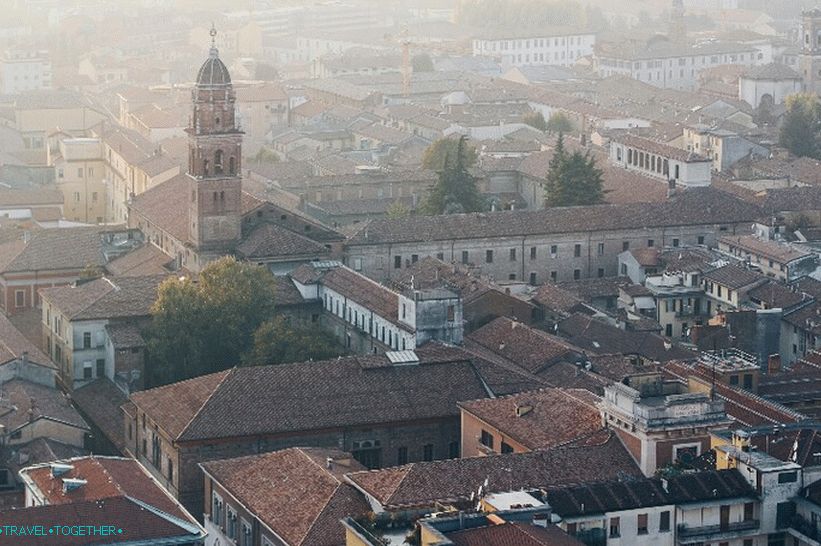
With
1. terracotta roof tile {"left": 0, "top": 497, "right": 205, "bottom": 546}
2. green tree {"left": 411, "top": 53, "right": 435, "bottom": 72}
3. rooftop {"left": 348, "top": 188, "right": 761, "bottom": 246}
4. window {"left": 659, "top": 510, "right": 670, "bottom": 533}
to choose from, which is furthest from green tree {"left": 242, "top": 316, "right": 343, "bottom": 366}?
green tree {"left": 411, "top": 53, "right": 435, "bottom": 72}

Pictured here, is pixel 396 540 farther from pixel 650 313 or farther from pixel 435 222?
pixel 435 222

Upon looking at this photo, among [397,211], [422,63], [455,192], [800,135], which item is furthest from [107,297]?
[422,63]

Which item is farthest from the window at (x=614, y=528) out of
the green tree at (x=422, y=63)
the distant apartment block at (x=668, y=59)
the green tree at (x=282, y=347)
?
the green tree at (x=422, y=63)

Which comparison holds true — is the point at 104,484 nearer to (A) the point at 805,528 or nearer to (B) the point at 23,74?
(A) the point at 805,528

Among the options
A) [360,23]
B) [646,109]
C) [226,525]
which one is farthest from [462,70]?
[226,525]

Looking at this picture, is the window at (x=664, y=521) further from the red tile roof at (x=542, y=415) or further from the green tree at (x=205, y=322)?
the green tree at (x=205, y=322)

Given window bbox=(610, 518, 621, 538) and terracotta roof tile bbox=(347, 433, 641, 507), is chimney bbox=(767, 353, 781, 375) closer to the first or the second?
terracotta roof tile bbox=(347, 433, 641, 507)

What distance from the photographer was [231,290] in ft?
219

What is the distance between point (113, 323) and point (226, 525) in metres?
17.9

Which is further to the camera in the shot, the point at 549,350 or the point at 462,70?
the point at 462,70

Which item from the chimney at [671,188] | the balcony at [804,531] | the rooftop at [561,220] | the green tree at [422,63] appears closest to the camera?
the balcony at [804,531]

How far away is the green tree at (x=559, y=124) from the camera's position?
11506 cm

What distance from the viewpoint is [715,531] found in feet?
153

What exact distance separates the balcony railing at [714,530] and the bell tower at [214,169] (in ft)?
99.2
